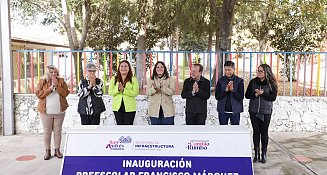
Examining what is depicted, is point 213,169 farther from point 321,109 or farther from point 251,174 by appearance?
point 321,109

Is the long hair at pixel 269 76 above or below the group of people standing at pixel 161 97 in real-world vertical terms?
above

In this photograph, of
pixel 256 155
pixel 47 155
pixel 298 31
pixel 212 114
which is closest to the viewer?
pixel 256 155

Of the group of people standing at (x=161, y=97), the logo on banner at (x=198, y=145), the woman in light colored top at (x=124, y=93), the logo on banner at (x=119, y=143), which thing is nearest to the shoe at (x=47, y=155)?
the group of people standing at (x=161, y=97)

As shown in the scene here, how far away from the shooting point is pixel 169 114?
4238 mm

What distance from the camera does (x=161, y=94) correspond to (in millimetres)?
4266

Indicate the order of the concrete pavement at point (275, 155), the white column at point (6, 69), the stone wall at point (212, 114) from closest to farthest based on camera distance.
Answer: the concrete pavement at point (275, 155)
the white column at point (6, 69)
the stone wall at point (212, 114)

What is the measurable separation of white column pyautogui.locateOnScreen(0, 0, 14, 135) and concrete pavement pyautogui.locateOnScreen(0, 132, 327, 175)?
33 cm

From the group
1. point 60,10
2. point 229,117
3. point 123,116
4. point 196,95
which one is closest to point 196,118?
point 196,95

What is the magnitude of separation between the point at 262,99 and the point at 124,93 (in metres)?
1.75

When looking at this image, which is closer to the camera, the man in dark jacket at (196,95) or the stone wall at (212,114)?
the man in dark jacket at (196,95)

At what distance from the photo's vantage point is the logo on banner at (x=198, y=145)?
8.13 ft

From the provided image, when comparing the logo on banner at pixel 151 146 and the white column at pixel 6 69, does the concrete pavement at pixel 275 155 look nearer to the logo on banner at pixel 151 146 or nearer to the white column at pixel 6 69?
the white column at pixel 6 69

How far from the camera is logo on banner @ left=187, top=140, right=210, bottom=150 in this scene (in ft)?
8.13

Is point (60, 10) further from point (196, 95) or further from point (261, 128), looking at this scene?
point (261, 128)
